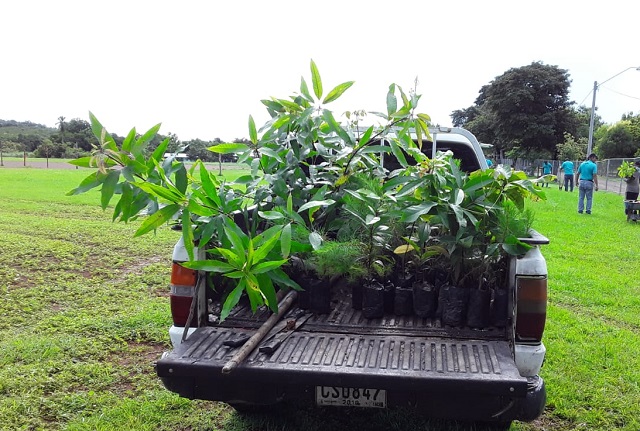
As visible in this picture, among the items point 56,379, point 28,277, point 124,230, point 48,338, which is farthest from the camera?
point 124,230

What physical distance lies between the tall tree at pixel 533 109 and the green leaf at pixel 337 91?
53.8 metres

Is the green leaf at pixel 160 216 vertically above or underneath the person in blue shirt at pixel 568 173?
underneath

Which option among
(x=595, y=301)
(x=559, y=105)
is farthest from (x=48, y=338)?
(x=559, y=105)

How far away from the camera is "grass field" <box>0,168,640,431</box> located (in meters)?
3.35

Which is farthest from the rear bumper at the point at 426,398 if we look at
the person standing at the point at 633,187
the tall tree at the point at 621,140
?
the tall tree at the point at 621,140

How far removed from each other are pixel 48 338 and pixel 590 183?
13.4 metres

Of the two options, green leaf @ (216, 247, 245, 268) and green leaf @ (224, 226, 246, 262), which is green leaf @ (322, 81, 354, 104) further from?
green leaf @ (216, 247, 245, 268)

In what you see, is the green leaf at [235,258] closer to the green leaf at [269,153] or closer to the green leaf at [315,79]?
the green leaf at [269,153]

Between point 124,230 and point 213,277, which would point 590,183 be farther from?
point 213,277

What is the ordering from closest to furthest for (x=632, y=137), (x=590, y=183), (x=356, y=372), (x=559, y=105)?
(x=356, y=372), (x=590, y=183), (x=632, y=137), (x=559, y=105)

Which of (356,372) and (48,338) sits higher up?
(356,372)

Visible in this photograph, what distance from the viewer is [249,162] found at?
137 inches

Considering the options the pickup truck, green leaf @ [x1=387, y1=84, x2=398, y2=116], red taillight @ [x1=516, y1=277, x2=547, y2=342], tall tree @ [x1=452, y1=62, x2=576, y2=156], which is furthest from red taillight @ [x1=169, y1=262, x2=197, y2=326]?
tall tree @ [x1=452, y1=62, x2=576, y2=156]

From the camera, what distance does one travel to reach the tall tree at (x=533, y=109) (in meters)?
52.5
